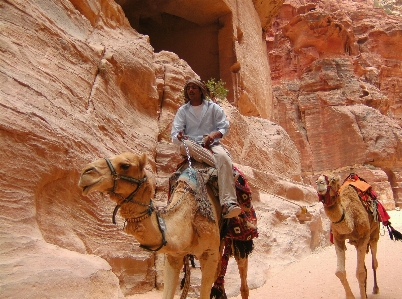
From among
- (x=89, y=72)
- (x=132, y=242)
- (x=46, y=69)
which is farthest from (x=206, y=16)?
(x=132, y=242)

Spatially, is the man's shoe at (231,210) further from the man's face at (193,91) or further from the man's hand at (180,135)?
the man's face at (193,91)

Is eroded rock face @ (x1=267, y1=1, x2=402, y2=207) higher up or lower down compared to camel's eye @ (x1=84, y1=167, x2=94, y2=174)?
higher up

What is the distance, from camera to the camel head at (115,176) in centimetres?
276

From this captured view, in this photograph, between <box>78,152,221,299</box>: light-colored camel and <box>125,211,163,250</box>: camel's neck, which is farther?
<box>125,211,163,250</box>: camel's neck

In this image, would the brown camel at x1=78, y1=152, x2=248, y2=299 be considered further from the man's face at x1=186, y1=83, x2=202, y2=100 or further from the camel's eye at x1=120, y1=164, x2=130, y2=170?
the man's face at x1=186, y1=83, x2=202, y2=100

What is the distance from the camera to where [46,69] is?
532cm

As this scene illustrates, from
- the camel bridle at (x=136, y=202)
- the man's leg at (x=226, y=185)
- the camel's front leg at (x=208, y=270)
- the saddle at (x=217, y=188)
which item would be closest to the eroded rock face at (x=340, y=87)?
the saddle at (x=217, y=188)

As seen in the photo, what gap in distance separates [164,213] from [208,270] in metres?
0.75

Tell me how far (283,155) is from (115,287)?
8349mm

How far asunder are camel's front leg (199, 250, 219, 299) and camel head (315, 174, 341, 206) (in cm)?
201

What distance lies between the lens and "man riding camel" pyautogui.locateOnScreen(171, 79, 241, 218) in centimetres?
417

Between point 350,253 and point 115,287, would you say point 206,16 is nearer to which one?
point 350,253

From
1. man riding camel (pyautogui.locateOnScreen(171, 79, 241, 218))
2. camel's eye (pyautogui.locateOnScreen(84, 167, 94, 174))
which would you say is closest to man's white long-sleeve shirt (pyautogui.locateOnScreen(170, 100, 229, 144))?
man riding camel (pyautogui.locateOnScreen(171, 79, 241, 218))

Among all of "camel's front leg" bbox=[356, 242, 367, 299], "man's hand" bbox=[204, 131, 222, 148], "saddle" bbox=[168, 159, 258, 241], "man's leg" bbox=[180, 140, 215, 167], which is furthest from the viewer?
"camel's front leg" bbox=[356, 242, 367, 299]
